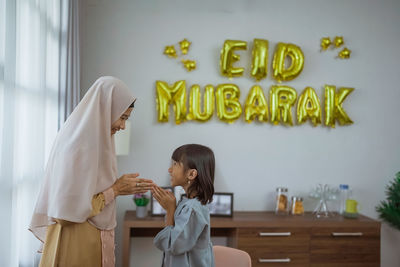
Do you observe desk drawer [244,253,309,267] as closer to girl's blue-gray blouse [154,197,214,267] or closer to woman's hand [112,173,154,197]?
girl's blue-gray blouse [154,197,214,267]

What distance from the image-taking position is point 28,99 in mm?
1894

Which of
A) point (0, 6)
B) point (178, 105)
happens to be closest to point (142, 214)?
point (178, 105)

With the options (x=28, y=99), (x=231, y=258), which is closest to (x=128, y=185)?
(x=28, y=99)

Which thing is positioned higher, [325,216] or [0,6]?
[0,6]

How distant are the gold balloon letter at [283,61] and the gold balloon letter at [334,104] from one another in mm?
343

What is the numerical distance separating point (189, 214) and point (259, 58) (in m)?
2.16

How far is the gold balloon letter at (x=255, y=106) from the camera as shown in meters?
3.63

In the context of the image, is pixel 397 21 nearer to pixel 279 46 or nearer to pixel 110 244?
pixel 279 46

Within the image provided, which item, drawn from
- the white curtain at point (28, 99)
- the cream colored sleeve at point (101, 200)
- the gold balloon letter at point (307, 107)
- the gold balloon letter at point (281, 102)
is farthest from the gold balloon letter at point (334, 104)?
the cream colored sleeve at point (101, 200)

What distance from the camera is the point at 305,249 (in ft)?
11.0

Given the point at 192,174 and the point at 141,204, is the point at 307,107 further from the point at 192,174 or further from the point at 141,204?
the point at 192,174

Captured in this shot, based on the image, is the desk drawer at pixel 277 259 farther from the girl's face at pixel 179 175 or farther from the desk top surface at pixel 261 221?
the girl's face at pixel 179 175

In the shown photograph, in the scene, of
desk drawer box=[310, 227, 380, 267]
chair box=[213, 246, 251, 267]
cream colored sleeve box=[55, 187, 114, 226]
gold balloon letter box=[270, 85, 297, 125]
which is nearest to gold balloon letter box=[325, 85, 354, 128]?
gold balloon letter box=[270, 85, 297, 125]

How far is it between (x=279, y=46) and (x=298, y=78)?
1.17ft
